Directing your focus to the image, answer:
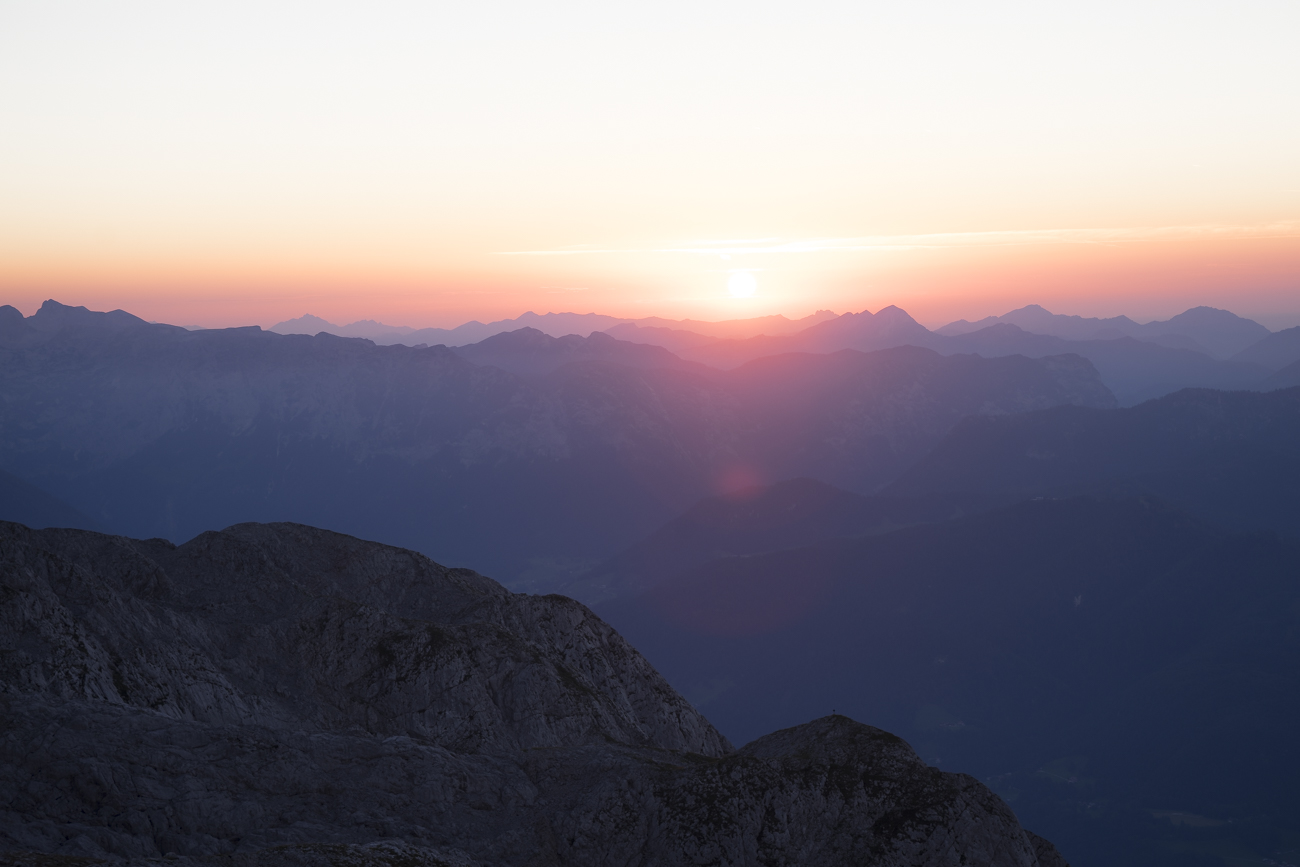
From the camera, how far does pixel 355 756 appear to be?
5891 centimetres

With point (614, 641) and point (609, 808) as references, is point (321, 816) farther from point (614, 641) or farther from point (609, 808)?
point (614, 641)

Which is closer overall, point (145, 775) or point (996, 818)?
point (145, 775)

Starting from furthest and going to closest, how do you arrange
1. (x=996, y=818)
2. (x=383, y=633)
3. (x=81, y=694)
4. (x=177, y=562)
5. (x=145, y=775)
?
(x=177, y=562)
(x=383, y=633)
(x=81, y=694)
(x=996, y=818)
(x=145, y=775)

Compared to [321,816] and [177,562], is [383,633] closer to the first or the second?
[177,562]

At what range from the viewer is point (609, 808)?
191ft

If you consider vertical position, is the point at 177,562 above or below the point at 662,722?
above

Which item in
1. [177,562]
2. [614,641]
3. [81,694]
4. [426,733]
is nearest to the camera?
[81,694]

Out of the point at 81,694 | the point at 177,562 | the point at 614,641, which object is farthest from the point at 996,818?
the point at 177,562

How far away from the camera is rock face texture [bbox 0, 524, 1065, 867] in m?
49.7

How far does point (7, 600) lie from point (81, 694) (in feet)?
30.7

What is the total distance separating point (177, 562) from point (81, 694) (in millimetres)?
35831

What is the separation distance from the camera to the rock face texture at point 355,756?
4966 cm

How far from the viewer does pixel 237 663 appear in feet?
260

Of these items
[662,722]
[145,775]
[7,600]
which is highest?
[7,600]
